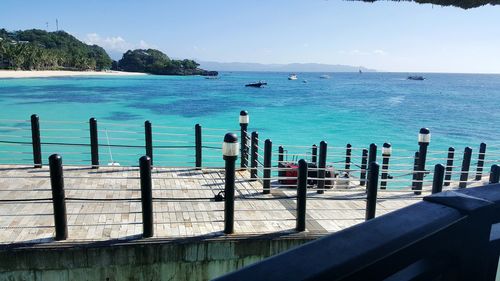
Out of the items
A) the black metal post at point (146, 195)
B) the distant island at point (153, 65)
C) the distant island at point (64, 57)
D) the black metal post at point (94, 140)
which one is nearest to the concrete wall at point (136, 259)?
the black metal post at point (146, 195)

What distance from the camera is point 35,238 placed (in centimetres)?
Answer: 465

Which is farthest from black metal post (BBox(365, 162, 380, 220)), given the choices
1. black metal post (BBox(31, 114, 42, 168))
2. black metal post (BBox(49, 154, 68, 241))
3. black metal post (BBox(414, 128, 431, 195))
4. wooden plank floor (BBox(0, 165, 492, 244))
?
black metal post (BBox(31, 114, 42, 168))

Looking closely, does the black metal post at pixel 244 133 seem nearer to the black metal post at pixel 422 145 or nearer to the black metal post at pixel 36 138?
the black metal post at pixel 422 145

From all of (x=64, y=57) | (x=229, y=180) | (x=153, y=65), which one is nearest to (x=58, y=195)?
(x=229, y=180)

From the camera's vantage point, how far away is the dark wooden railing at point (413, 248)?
2.83 ft

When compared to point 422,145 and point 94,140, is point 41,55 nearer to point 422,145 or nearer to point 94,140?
point 94,140

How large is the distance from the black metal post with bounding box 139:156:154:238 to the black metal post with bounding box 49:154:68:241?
0.91m

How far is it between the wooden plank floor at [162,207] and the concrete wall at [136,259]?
0.58 feet

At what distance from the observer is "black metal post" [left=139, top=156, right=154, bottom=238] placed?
466 centimetres

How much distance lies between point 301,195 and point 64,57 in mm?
116917

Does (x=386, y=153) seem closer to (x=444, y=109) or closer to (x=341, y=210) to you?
(x=341, y=210)

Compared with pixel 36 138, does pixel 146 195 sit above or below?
below

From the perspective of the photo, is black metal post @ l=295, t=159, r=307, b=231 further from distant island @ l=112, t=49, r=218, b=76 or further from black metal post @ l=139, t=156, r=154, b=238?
distant island @ l=112, t=49, r=218, b=76

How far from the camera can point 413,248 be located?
3.37 feet
